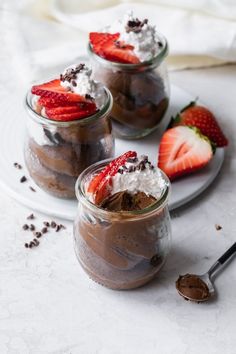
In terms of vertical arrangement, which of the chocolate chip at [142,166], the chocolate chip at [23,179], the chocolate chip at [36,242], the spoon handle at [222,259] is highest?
the chocolate chip at [142,166]

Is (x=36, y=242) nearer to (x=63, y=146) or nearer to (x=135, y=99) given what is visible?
(x=63, y=146)

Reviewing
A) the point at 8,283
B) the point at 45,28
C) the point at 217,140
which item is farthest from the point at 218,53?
the point at 8,283

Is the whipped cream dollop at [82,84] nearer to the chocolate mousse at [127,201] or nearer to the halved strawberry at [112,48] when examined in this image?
the halved strawberry at [112,48]

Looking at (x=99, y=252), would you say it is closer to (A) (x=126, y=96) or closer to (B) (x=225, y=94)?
(A) (x=126, y=96)

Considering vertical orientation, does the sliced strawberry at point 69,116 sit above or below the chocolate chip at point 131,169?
below

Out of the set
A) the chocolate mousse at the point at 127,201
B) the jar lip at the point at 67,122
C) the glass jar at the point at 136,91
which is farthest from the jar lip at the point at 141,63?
the chocolate mousse at the point at 127,201

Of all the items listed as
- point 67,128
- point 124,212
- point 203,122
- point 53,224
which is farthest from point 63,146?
point 203,122
